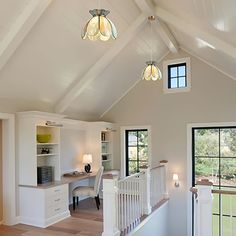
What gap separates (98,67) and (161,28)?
1.56 meters

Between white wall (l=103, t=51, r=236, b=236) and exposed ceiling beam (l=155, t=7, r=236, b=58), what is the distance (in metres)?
2.40

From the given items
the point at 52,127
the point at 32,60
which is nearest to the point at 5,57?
the point at 32,60

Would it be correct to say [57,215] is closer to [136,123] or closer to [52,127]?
[52,127]

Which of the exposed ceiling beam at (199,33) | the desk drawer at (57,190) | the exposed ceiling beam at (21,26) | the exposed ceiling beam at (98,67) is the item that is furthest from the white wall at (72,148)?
the exposed ceiling beam at (199,33)

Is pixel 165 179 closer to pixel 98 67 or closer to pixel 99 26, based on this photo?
pixel 98 67

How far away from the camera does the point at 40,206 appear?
509 centimetres

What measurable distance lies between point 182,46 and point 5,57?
14.7ft

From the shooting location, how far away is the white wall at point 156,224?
15.9ft

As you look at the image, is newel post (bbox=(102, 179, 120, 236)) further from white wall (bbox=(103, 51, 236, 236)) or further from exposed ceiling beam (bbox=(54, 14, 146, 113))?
white wall (bbox=(103, 51, 236, 236))

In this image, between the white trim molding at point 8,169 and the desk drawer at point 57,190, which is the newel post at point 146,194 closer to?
the desk drawer at point 57,190

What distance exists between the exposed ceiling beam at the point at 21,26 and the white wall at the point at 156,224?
3556mm

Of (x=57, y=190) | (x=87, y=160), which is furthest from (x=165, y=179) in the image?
(x=57, y=190)

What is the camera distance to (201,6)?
3363 mm

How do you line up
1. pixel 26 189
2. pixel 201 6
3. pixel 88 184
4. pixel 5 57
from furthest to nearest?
pixel 88 184 → pixel 26 189 → pixel 5 57 → pixel 201 6
